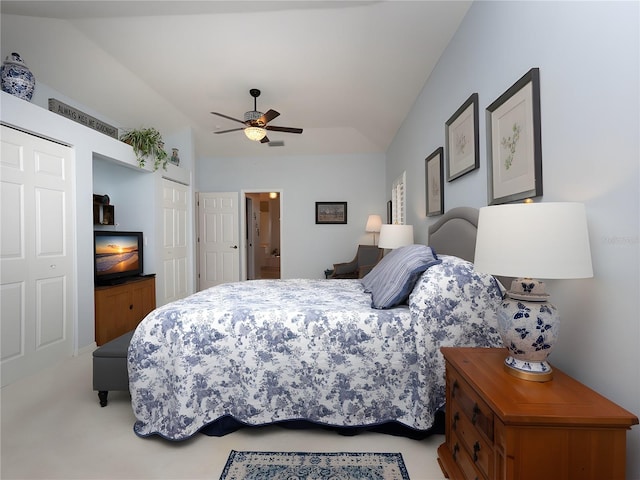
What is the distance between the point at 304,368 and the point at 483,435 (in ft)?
2.94

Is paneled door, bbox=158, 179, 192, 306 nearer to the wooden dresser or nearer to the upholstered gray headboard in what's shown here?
the wooden dresser

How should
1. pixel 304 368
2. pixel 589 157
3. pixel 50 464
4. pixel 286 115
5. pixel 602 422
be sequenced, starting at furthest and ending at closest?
1. pixel 286 115
2. pixel 304 368
3. pixel 50 464
4. pixel 589 157
5. pixel 602 422

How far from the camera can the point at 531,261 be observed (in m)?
0.98

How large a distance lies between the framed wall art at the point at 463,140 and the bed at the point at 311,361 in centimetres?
87

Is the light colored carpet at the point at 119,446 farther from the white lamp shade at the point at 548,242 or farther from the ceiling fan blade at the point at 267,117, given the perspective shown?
the ceiling fan blade at the point at 267,117

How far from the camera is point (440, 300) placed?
161cm

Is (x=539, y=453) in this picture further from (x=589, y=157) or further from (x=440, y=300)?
(x=589, y=157)

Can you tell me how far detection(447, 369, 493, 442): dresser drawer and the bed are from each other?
27 cm

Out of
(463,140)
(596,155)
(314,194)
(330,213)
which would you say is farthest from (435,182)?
(314,194)

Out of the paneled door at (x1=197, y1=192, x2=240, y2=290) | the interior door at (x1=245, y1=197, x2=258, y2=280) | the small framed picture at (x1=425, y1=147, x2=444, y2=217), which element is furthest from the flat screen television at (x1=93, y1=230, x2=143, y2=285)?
the small framed picture at (x1=425, y1=147, x2=444, y2=217)

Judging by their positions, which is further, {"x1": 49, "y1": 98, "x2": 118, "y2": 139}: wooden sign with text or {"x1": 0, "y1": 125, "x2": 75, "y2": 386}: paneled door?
{"x1": 49, "y1": 98, "x2": 118, "y2": 139}: wooden sign with text

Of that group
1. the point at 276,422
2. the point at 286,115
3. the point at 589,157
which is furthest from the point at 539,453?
the point at 286,115

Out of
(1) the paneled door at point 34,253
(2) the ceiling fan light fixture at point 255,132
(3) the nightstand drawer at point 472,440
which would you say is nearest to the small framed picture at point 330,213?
(2) the ceiling fan light fixture at point 255,132

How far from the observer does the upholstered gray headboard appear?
6.38 ft
